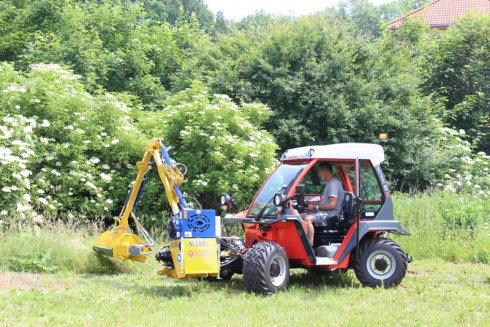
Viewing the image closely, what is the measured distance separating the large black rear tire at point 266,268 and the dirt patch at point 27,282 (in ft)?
7.91

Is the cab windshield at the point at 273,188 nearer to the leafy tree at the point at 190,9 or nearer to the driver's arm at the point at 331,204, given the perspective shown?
the driver's arm at the point at 331,204

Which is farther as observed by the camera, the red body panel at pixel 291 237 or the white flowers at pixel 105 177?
the white flowers at pixel 105 177

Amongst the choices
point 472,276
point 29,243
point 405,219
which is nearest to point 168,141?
point 29,243

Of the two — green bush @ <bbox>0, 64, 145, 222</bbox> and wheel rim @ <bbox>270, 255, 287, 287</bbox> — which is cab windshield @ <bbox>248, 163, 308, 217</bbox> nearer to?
wheel rim @ <bbox>270, 255, 287, 287</bbox>

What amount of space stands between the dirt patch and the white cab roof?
366 centimetres

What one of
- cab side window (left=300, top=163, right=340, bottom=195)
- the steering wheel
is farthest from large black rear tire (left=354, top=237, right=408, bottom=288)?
cab side window (left=300, top=163, right=340, bottom=195)

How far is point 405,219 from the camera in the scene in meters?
12.9

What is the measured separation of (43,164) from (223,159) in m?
3.51

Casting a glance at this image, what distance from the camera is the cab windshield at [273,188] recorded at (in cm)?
866

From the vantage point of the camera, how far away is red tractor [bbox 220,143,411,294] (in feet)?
27.1

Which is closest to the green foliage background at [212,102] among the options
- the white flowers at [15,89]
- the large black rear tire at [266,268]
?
the white flowers at [15,89]

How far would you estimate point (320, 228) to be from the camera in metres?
8.89

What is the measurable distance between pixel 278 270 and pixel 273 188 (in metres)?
1.28

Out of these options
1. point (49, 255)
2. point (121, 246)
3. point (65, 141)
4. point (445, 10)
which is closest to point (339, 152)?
point (121, 246)
